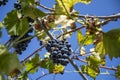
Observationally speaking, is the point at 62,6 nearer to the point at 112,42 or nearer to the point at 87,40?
the point at 112,42

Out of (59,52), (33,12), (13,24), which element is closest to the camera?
(33,12)

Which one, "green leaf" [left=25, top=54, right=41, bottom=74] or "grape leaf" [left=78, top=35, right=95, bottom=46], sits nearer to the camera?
"grape leaf" [left=78, top=35, right=95, bottom=46]

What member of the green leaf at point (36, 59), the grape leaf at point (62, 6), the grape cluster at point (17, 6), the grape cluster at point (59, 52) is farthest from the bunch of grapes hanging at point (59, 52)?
the green leaf at point (36, 59)

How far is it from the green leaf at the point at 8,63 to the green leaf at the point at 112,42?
37cm

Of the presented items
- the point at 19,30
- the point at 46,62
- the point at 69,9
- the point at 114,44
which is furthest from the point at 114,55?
the point at 46,62

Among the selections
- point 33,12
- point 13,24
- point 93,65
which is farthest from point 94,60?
point 33,12

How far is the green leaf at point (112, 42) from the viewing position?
1.00m

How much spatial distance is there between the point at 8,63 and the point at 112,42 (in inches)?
16.2

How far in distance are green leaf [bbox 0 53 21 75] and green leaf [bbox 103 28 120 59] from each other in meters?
0.37

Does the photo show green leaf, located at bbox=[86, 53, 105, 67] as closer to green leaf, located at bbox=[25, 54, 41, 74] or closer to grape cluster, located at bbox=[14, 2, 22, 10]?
green leaf, located at bbox=[25, 54, 41, 74]

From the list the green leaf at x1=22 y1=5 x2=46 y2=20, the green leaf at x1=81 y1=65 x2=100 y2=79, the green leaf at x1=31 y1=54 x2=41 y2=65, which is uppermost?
the green leaf at x1=31 y1=54 x2=41 y2=65

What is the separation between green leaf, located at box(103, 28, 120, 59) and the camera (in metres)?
1.00

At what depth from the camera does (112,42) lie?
1039 millimetres

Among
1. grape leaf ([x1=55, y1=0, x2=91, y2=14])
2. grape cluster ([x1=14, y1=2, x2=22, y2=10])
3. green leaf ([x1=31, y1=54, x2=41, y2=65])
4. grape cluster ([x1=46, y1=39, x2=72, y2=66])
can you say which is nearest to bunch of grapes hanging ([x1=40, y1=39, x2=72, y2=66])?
grape cluster ([x1=46, y1=39, x2=72, y2=66])
